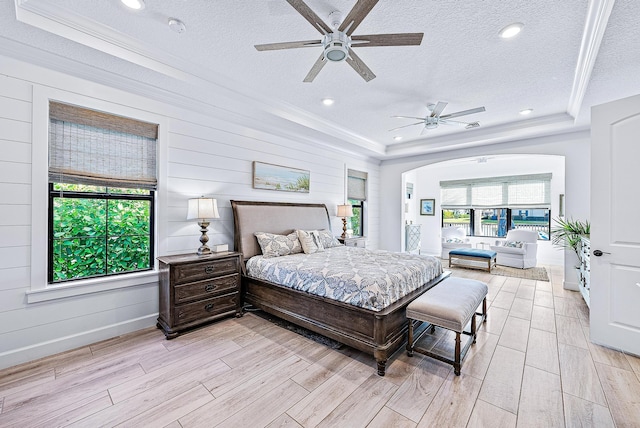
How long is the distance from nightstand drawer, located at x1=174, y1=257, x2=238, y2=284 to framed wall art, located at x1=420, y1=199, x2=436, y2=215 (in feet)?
23.8

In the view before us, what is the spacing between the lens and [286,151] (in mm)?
4742

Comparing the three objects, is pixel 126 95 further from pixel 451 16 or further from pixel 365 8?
pixel 451 16

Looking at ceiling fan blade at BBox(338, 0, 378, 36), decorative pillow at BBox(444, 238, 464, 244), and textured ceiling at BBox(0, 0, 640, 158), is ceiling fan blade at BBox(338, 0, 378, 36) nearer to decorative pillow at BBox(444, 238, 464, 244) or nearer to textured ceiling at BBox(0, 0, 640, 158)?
textured ceiling at BBox(0, 0, 640, 158)

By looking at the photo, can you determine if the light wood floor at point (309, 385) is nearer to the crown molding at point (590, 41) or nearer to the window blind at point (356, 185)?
the crown molding at point (590, 41)

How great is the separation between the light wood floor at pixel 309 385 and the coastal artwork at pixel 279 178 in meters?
2.27

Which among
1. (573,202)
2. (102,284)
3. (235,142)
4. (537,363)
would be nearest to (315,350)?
(537,363)

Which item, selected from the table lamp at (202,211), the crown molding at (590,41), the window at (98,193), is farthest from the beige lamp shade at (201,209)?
the crown molding at (590,41)

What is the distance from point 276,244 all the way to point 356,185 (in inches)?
122

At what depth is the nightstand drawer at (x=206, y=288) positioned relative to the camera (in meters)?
2.93

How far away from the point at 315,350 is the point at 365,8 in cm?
279

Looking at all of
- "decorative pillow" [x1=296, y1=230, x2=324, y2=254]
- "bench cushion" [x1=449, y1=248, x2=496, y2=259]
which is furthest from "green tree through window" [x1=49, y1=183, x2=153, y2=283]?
"bench cushion" [x1=449, y1=248, x2=496, y2=259]

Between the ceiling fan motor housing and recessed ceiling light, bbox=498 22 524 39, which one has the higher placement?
recessed ceiling light, bbox=498 22 524 39

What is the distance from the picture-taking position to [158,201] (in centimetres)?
321

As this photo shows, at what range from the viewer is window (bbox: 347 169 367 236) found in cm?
619
